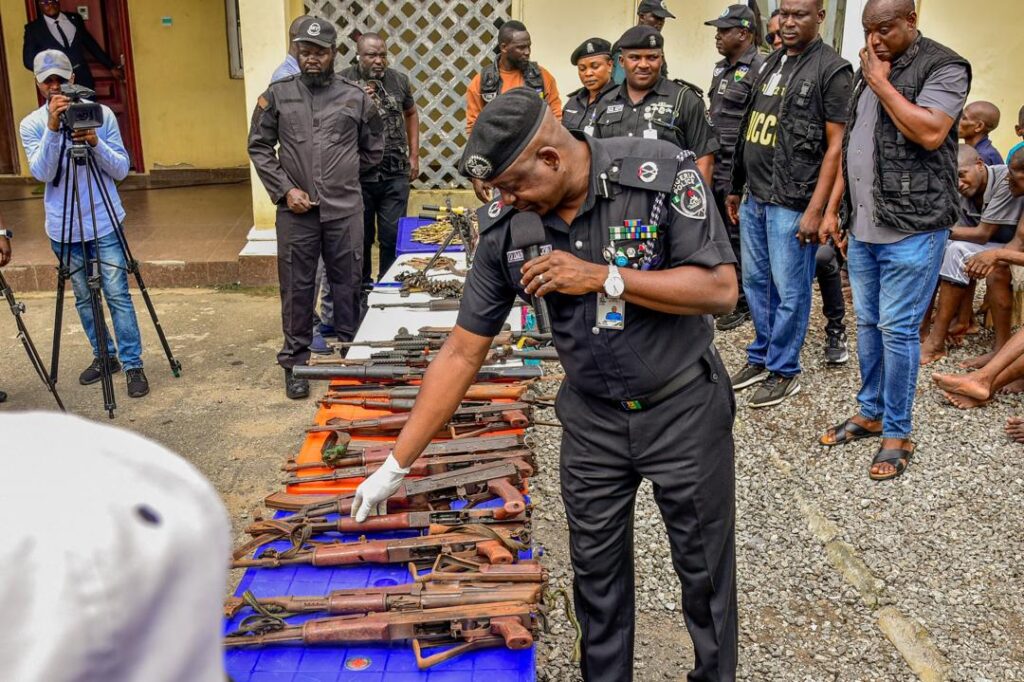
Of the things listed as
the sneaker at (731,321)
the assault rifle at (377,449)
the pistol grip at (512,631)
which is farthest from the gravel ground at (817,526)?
the pistol grip at (512,631)

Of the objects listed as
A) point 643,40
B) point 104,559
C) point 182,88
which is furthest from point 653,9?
point 104,559

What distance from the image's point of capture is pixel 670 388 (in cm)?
265

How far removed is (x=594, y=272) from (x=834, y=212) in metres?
2.69

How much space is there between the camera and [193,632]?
28.1 inches

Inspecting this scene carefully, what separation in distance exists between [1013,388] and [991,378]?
0.20 m

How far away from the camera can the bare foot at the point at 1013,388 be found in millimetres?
5023

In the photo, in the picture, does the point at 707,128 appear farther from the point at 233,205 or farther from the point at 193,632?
the point at 233,205

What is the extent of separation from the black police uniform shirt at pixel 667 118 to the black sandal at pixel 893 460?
6.73 feet

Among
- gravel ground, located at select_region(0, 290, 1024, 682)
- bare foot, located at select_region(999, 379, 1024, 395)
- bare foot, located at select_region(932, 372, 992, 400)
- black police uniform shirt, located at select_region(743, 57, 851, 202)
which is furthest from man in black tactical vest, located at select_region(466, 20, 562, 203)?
bare foot, located at select_region(999, 379, 1024, 395)

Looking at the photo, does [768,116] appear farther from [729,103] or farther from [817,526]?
[817,526]

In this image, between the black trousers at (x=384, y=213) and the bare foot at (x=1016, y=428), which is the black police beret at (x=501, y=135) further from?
the black trousers at (x=384, y=213)

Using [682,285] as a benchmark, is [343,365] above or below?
below

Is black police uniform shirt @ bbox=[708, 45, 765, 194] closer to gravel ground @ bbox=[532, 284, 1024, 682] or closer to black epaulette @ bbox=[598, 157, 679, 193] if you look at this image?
gravel ground @ bbox=[532, 284, 1024, 682]

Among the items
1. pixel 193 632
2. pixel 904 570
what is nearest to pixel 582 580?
pixel 904 570
